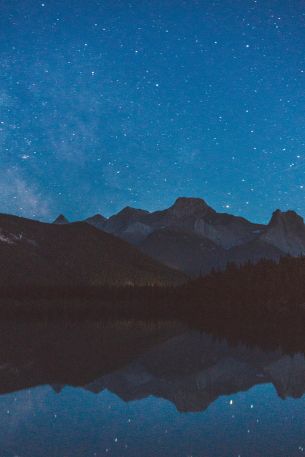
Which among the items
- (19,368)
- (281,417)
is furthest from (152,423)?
(19,368)

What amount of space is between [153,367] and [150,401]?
8.19 meters

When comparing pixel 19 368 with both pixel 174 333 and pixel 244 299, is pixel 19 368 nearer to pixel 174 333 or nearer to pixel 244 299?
pixel 174 333

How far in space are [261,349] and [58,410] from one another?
73.5 feet

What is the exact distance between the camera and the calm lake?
57.7 ft

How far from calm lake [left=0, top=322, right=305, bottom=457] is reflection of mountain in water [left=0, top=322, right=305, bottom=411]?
6cm

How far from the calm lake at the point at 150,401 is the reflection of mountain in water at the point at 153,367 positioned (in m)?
0.06

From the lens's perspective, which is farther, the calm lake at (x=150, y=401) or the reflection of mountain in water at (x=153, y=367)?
the reflection of mountain in water at (x=153, y=367)

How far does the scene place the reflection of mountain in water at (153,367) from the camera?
89.0ft

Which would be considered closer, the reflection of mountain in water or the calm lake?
the calm lake

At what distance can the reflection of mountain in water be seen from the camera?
27.1 metres

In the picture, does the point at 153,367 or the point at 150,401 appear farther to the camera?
the point at 153,367

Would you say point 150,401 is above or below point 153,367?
below

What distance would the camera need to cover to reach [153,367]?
33219mm

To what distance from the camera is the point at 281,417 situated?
21625 millimetres
